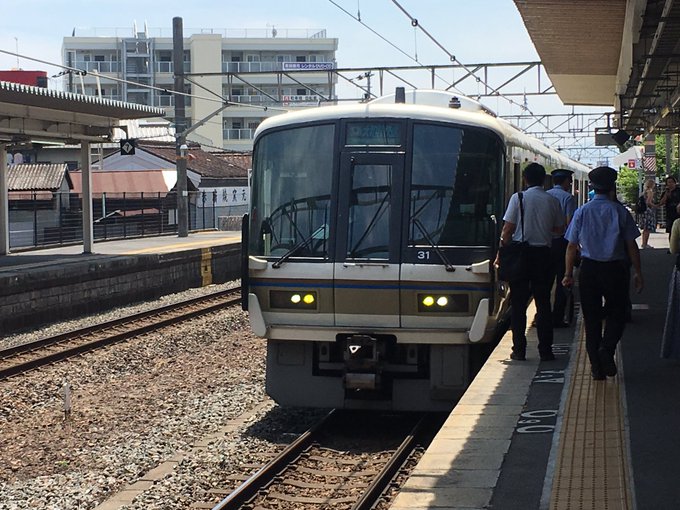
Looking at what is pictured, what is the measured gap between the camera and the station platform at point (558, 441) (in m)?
5.60

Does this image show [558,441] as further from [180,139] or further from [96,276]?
[180,139]

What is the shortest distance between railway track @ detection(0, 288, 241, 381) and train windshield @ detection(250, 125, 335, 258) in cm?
488

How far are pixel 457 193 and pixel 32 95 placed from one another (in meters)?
12.0

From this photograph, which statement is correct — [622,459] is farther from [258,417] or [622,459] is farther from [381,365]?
[258,417]

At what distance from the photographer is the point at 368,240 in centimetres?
945

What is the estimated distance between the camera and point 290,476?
8289mm

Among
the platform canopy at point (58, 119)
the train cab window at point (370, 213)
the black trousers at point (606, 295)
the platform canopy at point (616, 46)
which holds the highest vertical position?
the platform canopy at point (616, 46)

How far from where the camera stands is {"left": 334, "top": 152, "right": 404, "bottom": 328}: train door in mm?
9352

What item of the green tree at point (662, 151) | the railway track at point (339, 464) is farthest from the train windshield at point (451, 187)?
the green tree at point (662, 151)

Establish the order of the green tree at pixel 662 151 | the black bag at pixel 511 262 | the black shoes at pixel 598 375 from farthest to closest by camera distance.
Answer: the green tree at pixel 662 151 → the black bag at pixel 511 262 → the black shoes at pixel 598 375

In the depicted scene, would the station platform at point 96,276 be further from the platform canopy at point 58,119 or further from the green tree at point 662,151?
the green tree at point 662,151

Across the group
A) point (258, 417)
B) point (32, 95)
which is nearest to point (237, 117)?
point (32, 95)

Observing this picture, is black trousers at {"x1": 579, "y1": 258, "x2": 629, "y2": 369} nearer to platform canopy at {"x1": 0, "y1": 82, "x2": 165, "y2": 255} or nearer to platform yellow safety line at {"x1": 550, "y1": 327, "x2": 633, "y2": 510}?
platform yellow safety line at {"x1": 550, "y1": 327, "x2": 633, "y2": 510}

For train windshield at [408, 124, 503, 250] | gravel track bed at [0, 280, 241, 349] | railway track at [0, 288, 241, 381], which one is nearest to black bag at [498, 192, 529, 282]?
train windshield at [408, 124, 503, 250]
